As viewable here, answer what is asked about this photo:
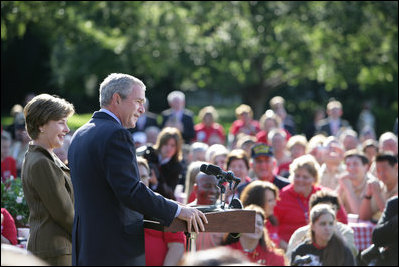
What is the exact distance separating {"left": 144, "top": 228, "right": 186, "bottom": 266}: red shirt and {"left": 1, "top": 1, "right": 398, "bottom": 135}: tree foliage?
574 centimetres

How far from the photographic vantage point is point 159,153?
31.7 ft

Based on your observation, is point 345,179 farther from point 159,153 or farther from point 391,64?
point 391,64

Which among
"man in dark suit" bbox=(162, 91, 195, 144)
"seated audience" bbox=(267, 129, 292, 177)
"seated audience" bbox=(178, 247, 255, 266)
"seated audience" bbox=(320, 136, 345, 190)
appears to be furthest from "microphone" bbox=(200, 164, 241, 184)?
"man in dark suit" bbox=(162, 91, 195, 144)

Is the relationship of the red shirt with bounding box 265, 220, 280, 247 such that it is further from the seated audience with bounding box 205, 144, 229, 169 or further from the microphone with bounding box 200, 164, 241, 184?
the microphone with bounding box 200, 164, 241, 184

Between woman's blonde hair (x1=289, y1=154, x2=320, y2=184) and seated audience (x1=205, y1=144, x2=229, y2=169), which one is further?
seated audience (x1=205, y1=144, x2=229, y2=169)

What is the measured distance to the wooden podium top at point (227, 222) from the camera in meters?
4.22

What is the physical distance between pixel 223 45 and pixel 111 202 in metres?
16.2

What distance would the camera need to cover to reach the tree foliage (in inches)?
518

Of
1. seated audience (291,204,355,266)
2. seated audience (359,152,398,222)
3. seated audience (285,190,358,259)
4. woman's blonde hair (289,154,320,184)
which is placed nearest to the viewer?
seated audience (291,204,355,266)

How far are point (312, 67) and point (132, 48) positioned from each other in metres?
5.22

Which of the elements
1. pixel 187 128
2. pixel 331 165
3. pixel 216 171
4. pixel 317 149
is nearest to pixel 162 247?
pixel 216 171

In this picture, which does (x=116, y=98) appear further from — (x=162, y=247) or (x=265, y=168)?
(x=265, y=168)

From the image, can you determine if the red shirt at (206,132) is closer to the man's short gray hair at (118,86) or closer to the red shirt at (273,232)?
the red shirt at (273,232)

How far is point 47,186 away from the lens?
4.76 metres
